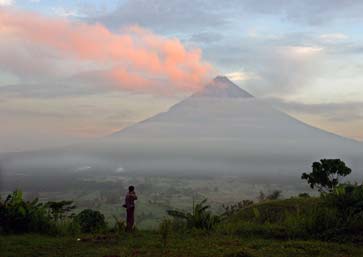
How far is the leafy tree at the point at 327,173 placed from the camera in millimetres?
31297

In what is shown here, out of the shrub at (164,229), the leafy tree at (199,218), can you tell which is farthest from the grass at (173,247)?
the leafy tree at (199,218)

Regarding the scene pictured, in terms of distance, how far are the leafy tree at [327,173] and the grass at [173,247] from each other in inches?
806

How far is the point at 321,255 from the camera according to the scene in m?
10.4


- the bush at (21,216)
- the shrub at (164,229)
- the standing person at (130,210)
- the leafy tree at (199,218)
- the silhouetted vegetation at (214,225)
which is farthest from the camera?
the leafy tree at (199,218)

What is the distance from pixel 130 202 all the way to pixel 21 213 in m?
3.05

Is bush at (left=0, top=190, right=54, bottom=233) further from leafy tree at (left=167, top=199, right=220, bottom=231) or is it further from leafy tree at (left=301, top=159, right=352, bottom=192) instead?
leafy tree at (left=301, top=159, right=352, bottom=192)

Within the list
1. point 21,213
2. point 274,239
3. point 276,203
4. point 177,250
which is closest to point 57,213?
point 21,213

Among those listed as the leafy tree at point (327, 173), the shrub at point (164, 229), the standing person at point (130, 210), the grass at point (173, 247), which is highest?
the leafy tree at point (327, 173)

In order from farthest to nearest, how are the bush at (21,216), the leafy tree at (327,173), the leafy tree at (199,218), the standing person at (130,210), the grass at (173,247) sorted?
the leafy tree at (327,173), the leafy tree at (199,218), the standing person at (130,210), the bush at (21,216), the grass at (173,247)

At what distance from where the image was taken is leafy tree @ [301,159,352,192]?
3130 centimetres

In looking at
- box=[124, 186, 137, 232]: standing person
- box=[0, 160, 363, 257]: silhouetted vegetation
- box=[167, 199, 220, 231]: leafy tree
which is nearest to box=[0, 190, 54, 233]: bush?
box=[0, 160, 363, 257]: silhouetted vegetation

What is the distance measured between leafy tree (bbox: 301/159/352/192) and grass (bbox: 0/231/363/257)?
67.2ft

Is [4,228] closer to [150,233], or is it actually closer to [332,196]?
[150,233]

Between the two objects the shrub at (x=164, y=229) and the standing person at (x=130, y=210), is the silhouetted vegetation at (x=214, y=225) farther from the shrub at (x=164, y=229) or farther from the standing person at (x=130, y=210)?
the standing person at (x=130, y=210)
